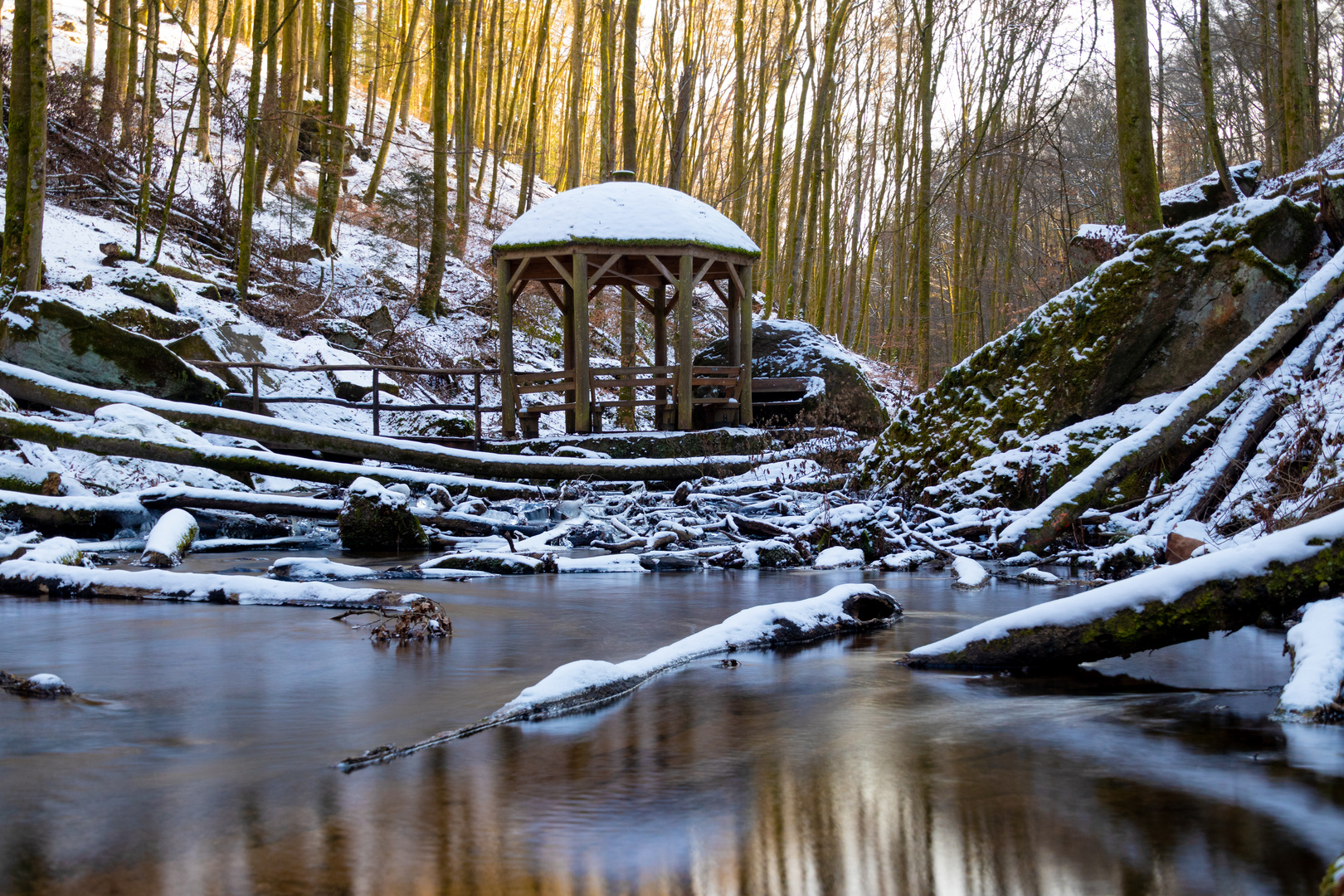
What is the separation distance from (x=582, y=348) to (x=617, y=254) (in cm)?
147

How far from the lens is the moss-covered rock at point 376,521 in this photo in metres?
9.02

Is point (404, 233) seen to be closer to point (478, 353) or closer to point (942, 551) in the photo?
point (478, 353)

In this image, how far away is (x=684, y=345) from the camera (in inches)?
603

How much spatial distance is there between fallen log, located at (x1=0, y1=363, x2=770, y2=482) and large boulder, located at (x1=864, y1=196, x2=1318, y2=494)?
419 cm

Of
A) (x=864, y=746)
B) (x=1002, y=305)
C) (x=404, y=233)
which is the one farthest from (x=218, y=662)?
(x=1002, y=305)

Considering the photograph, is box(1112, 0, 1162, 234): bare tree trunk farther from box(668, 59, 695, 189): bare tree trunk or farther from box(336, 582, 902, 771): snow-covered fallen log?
box(668, 59, 695, 189): bare tree trunk

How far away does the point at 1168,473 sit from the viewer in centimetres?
776

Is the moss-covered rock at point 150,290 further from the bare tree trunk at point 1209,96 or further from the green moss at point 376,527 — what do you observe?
the bare tree trunk at point 1209,96

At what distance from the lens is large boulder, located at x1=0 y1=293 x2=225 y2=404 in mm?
12539

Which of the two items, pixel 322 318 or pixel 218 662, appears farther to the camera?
pixel 322 318

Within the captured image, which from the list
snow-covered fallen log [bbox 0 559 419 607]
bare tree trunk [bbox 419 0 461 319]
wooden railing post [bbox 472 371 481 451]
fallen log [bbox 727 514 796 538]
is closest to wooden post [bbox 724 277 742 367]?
wooden railing post [bbox 472 371 481 451]

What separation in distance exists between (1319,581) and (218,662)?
4.30 m

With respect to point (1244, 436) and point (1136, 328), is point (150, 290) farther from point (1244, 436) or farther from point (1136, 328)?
point (1244, 436)

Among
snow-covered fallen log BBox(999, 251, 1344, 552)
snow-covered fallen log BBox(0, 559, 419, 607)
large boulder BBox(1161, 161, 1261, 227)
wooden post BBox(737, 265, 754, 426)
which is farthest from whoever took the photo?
wooden post BBox(737, 265, 754, 426)
